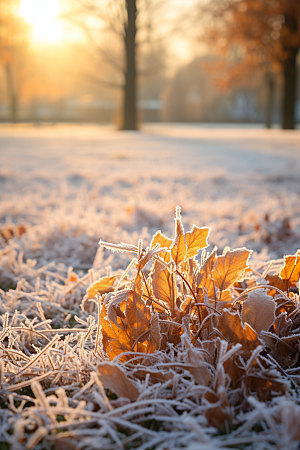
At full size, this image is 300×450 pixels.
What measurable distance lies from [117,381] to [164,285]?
262 millimetres

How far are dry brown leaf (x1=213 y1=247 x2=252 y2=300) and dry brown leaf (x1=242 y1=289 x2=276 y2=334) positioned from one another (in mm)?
83

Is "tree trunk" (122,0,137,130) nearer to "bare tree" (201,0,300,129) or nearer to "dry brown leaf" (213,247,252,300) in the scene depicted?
"bare tree" (201,0,300,129)

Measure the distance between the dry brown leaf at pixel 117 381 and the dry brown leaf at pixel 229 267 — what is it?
1.12 feet

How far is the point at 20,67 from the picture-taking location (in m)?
29.4

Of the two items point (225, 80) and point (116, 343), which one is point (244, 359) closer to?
point (116, 343)

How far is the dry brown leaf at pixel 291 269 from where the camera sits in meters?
0.99

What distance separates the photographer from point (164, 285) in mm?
900

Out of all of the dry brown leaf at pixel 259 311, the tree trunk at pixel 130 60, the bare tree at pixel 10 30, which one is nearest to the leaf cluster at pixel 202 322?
the dry brown leaf at pixel 259 311

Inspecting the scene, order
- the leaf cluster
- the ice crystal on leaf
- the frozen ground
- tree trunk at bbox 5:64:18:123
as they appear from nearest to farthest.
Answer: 1. the ice crystal on leaf
2. the leaf cluster
3. the frozen ground
4. tree trunk at bbox 5:64:18:123

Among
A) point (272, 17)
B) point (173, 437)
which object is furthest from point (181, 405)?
point (272, 17)

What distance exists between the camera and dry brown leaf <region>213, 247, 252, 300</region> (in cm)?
90

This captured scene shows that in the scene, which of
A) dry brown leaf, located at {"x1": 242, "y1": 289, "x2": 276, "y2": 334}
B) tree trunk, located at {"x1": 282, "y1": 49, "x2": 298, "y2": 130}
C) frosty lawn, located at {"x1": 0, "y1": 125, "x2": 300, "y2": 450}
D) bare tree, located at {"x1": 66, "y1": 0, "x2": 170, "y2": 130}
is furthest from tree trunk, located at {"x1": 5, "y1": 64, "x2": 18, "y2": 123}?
dry brown leaf, located at {"x1": 242, "y1": 289, "x2": 276, "y2": 334}

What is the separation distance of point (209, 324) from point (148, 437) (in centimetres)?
30

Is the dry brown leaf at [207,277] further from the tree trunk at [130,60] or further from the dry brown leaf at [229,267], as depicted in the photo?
the tree trunk at [130,60]
